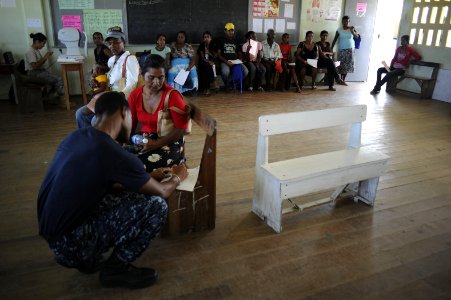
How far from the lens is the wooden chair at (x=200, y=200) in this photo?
7.40ft

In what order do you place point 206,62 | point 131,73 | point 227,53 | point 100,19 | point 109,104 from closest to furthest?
point 109,104
point 131,73
point 100,19
point 206,62
point 227,53

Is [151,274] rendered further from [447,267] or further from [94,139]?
[447,267]

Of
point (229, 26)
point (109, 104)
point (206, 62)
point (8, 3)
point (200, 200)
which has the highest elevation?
point (8, 3)

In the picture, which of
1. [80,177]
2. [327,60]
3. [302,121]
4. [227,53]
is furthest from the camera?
[327,60]

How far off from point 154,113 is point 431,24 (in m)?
6.52

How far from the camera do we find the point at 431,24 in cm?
695

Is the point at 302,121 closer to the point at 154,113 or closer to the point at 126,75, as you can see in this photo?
the point at 154,113

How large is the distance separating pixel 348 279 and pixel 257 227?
2.28 ft

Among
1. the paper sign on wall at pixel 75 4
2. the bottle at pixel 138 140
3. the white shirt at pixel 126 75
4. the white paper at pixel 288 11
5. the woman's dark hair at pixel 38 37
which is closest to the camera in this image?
the bottle at pixel 138 140

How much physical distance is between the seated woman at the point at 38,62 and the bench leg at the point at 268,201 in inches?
166

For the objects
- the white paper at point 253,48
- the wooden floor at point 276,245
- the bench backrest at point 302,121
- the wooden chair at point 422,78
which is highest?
the white paper at point 253,48

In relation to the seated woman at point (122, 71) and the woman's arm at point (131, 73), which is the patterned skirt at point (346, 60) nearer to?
the seated woman at point (122, 71)

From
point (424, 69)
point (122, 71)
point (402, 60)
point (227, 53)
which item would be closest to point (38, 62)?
point (122, 71)

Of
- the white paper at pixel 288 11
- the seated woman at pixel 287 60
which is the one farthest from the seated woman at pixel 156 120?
the white paper at pixel 288 11
